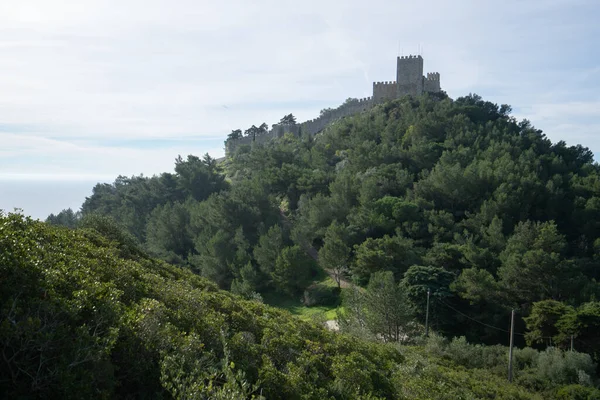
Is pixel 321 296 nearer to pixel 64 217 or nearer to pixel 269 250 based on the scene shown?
pixel 269 250

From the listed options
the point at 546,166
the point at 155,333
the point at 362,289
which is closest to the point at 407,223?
the point at 362,289

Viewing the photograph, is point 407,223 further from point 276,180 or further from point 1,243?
point 1,243

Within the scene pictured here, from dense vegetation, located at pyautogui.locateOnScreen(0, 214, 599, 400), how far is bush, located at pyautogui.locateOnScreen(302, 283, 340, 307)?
14563 millimetres

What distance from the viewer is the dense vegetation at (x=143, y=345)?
3789 millimetres

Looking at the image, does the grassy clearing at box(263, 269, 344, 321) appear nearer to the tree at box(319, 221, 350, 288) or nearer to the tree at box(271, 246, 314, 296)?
the tree at box(271, 246, 314, 296)

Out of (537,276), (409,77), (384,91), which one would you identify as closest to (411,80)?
(409,77)

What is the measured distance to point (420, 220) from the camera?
3016 centimetres

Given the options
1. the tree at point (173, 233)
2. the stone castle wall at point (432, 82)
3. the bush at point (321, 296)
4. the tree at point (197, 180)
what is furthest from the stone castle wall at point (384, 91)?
the bush at point (321, 296)

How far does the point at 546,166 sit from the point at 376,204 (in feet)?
53.6

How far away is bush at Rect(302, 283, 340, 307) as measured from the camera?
83.8 feet

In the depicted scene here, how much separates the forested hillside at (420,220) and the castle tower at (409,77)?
3.19 m

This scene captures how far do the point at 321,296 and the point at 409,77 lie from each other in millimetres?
35242


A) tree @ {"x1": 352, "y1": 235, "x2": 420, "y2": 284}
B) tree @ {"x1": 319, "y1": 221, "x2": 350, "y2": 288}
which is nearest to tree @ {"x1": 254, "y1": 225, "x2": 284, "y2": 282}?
tree @ {"x1": 319, "y1": 221, "x2": 350, "y2": 288}

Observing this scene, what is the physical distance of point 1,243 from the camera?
16.8 feet
